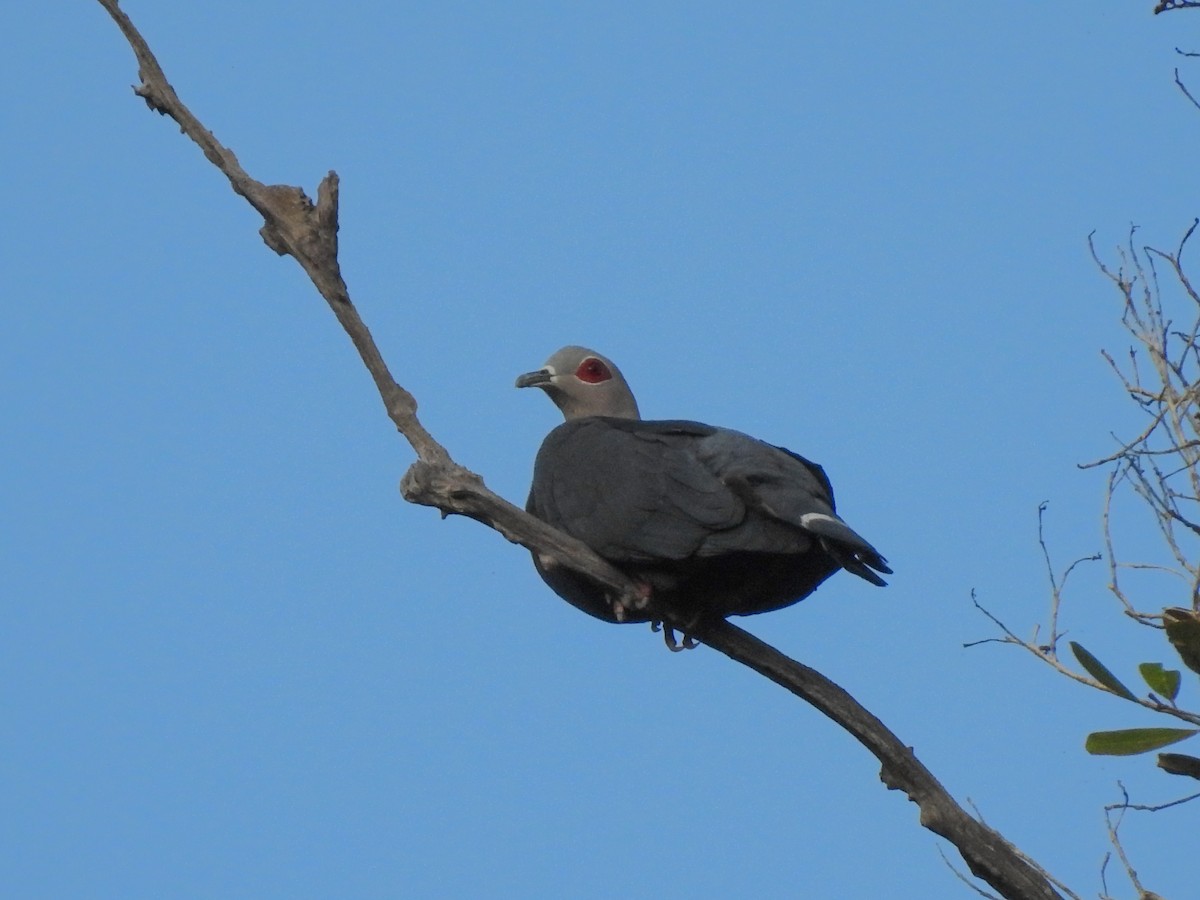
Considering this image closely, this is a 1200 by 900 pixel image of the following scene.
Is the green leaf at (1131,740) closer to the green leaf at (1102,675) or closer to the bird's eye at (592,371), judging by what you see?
the green leaf at (1102,675)

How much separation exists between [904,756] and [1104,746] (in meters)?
0.57

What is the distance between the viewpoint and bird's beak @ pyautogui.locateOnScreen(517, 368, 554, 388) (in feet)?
21.2

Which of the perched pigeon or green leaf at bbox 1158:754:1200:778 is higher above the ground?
the perched pigeon

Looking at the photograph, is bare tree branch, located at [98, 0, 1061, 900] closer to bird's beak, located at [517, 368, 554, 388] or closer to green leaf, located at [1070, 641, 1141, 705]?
green leaf, located at [1070, 641, 1141, 705]

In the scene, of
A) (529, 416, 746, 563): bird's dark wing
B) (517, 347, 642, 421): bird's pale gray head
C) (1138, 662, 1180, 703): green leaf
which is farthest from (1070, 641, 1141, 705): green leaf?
(517, 347, 642, 421): bird's pale gray head

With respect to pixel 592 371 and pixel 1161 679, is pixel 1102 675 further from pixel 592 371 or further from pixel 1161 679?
pixel 592 371

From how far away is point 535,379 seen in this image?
6477mm

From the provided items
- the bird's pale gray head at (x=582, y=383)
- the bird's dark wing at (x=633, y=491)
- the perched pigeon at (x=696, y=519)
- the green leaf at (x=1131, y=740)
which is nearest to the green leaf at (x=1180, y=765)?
the green leaf at (x=1131, y=740)

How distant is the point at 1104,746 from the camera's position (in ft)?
13.5

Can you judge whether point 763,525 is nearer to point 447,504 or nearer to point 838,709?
point 838,709

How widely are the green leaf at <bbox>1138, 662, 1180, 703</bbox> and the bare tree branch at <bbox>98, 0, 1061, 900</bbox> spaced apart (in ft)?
1.97

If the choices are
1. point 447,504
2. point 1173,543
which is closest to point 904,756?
point 1173,543

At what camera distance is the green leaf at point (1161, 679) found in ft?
13.1

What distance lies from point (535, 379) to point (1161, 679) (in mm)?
3184
